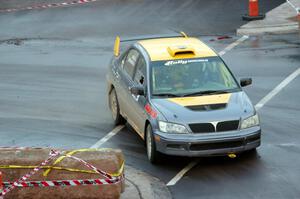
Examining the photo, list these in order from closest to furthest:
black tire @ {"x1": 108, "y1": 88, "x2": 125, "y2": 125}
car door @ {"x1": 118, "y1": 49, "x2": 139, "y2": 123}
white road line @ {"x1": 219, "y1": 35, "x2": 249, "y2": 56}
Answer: car door @ {"x1": 118, "y1": 49, "x2": 139, "y2": 123} → black tire @ {"x1": 108, "y1": 88, "x2": 125, "y2": 125} → white road line @ {"x1": 219, "y1": 35, "x2": 249, "y2": 56}

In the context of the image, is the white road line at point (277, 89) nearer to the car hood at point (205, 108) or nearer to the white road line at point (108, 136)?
the white road line at point (108, 136)

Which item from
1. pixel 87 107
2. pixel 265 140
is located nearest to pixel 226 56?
pixel 87 107

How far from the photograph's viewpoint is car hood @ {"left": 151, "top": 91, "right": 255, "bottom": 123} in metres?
12.5

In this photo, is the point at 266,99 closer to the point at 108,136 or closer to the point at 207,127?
the point at 108,136

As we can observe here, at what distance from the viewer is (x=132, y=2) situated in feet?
101

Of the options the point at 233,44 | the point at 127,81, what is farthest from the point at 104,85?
the point at 233,44

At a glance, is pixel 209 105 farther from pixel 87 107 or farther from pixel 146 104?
pixel 87 107

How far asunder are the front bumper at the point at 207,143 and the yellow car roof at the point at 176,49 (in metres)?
2.11

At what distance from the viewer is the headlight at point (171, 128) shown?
12398 millimetres

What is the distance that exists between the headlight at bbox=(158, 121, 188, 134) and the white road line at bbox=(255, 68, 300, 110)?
400 cm

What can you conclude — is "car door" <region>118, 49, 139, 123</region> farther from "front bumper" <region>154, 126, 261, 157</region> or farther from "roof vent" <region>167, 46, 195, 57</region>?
"front bumper" <region>154, 126, 261, 157</region>

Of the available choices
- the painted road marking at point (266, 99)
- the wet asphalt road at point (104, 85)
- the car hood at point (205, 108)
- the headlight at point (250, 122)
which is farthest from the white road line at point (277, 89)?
the headlight at point (250, 122)

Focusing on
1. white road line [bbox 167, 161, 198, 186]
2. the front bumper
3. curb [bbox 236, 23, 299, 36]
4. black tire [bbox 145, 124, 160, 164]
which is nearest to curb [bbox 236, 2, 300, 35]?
curb [bbox 236, 23, 299, 36]

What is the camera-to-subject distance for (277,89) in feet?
57.6
